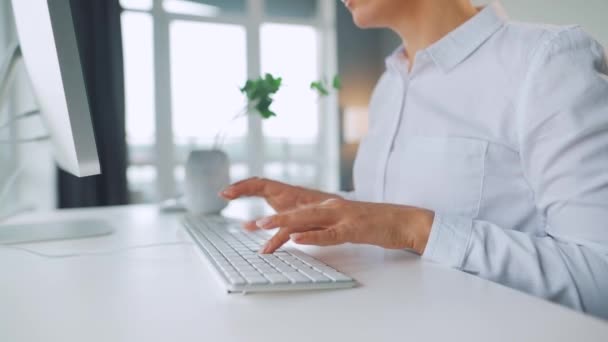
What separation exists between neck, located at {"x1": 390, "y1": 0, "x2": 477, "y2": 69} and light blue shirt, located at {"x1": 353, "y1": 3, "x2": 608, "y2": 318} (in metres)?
0.06

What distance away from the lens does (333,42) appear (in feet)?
16.3

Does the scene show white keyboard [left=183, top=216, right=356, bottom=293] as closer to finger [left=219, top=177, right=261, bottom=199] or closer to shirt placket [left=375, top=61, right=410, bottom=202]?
finger [left=219, top=177, right=261, bottom=199]

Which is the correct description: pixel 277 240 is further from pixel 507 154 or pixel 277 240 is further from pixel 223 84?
pixel 223 84

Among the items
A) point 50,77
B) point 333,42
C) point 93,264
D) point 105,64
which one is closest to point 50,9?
point 50,77

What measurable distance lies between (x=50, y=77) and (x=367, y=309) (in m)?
0.61

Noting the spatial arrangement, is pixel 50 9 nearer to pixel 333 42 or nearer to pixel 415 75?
pixel 415 75

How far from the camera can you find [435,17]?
3.20 ft

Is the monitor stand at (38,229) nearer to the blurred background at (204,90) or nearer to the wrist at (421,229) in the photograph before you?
the wrist at (421,229)

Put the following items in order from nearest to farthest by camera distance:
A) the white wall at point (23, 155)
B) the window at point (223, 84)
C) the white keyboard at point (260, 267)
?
the white keyboard at point (260, 267) → the white wall at point (23, 155) → the window at point (223, 84)

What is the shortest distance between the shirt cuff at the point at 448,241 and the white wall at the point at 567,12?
5.05 feet

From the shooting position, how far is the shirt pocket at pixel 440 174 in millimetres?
806

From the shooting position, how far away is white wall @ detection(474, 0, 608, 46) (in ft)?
5.81

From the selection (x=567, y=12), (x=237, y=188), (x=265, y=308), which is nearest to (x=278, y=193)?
(x=237, y=188)

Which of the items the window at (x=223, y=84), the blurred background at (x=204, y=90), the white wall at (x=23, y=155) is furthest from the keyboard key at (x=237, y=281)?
the window at (x=223, y=84)
